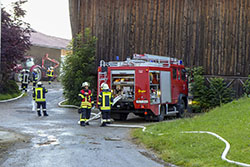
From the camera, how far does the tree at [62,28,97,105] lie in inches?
867

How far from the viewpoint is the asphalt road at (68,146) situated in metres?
7.97

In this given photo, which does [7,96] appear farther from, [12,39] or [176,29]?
[176,29]

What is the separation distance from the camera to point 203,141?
9.35 metres

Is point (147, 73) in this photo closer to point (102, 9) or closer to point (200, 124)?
point (200, 124)

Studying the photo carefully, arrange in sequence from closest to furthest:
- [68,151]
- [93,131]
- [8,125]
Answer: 1. [68,151]
2. [93,131]
3. [8,125]

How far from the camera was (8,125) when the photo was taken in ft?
46.8

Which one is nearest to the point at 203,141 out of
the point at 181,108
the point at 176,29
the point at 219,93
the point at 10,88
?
the point at 181,108

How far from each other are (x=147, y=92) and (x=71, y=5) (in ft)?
35.6

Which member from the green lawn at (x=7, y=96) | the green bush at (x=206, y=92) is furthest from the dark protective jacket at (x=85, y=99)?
the green lawn at (x=7, y=96)

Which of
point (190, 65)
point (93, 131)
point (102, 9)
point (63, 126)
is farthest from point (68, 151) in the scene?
point (102, 9)

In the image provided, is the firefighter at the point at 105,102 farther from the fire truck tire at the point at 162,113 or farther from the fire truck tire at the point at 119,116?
the fire truck tire at the point at 162,113

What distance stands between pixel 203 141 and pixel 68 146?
11.0ft

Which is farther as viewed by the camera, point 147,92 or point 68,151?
point 147,92

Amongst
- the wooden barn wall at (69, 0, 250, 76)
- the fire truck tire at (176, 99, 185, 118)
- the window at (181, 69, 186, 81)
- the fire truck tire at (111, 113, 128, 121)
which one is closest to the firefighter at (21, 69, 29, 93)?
the wooden barn wall at (69, 0, 250, 76)
